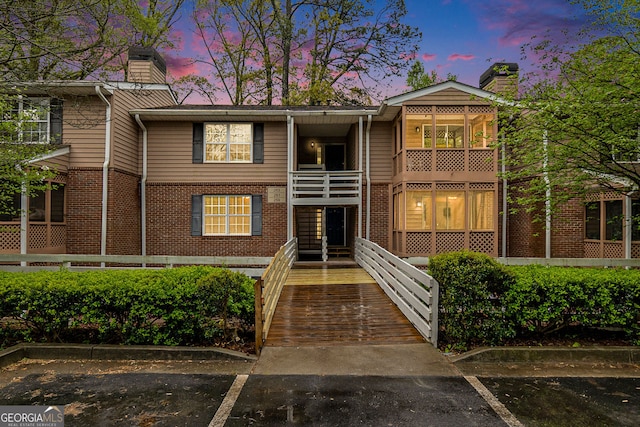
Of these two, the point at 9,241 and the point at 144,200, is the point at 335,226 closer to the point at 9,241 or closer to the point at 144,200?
the point at 144,200

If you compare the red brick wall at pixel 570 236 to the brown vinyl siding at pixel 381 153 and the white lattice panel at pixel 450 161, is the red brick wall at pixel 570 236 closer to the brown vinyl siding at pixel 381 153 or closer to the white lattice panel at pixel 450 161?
the white lattice panel at pixel 450 161

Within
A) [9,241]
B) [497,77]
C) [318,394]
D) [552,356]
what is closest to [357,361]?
[318,394]

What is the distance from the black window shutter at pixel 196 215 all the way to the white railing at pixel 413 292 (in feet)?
25.1

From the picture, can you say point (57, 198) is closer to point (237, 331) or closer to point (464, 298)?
point (237, 331)

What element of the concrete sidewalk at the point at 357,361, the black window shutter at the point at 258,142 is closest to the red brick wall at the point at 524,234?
the black window shutter at the point at 258,142

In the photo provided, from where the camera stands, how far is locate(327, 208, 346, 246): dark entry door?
17812 mm

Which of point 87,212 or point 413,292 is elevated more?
point 87,212

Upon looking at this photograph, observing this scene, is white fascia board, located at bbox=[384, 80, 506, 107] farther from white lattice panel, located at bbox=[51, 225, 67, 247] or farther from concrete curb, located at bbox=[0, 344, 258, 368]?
A: white lattice panel, located at bbox=[51, 225, 67, 247]

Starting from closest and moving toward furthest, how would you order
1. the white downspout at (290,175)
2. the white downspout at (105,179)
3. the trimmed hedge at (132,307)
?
the trimmed hedge at (132,307) → the white downspout at (105,179) → the white downspout at (290,175)

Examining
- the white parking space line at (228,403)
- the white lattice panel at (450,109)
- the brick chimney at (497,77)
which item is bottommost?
the white parking space line at (228,403)

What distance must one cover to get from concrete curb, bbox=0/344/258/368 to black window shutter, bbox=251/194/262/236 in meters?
9.19

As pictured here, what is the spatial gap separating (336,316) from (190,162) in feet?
33.7

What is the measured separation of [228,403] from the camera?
4332mm

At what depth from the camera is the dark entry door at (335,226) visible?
58.4 feet
